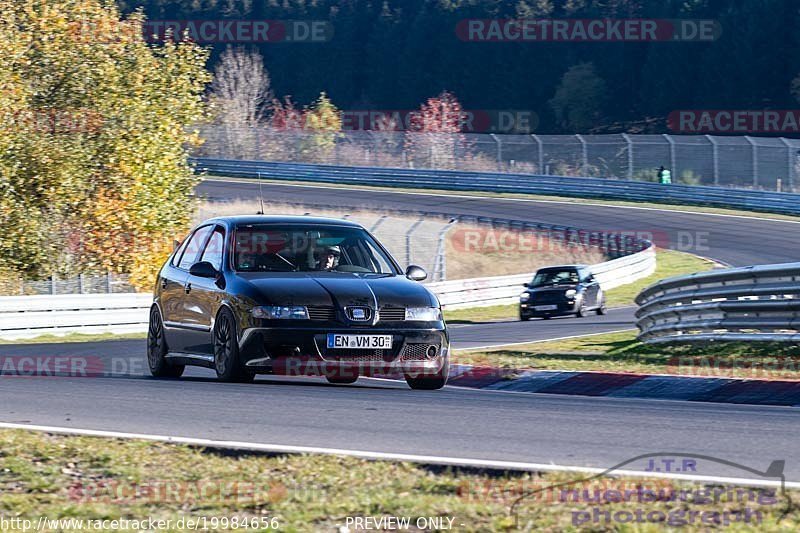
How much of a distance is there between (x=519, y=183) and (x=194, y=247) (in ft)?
144

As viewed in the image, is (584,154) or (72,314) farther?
(584,154)

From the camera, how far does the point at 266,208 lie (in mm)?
49531

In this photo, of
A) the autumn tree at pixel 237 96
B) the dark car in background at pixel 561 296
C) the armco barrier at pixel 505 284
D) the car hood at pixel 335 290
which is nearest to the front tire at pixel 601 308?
the dark car in background at pixel 561 296

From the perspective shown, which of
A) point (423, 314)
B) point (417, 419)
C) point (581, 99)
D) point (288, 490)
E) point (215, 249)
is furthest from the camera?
point (581, 99)

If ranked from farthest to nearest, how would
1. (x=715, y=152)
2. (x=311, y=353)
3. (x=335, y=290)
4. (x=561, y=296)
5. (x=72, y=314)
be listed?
(x=715, y=152), (x=561, y=296), (x=72, y=314), (x=335, y=290), (x=311, y=353)

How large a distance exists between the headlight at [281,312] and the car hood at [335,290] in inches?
1.4

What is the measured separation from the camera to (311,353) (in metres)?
10.3

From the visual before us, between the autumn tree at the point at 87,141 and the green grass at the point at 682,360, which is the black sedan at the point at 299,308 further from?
the autumn tree at the point at 87,141

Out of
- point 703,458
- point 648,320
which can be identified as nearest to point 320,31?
point 648,320

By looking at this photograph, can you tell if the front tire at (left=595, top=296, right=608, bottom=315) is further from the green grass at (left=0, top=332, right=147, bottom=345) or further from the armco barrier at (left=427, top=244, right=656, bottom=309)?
the green grass at (left=0, top=332, right=147, bottom=345)

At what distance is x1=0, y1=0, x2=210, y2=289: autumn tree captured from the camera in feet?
105

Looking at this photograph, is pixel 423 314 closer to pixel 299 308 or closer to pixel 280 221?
pixel 299 308

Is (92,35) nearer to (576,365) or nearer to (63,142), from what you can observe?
(63,142)

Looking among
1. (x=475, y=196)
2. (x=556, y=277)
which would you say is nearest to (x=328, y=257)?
(x=556, y=277)
